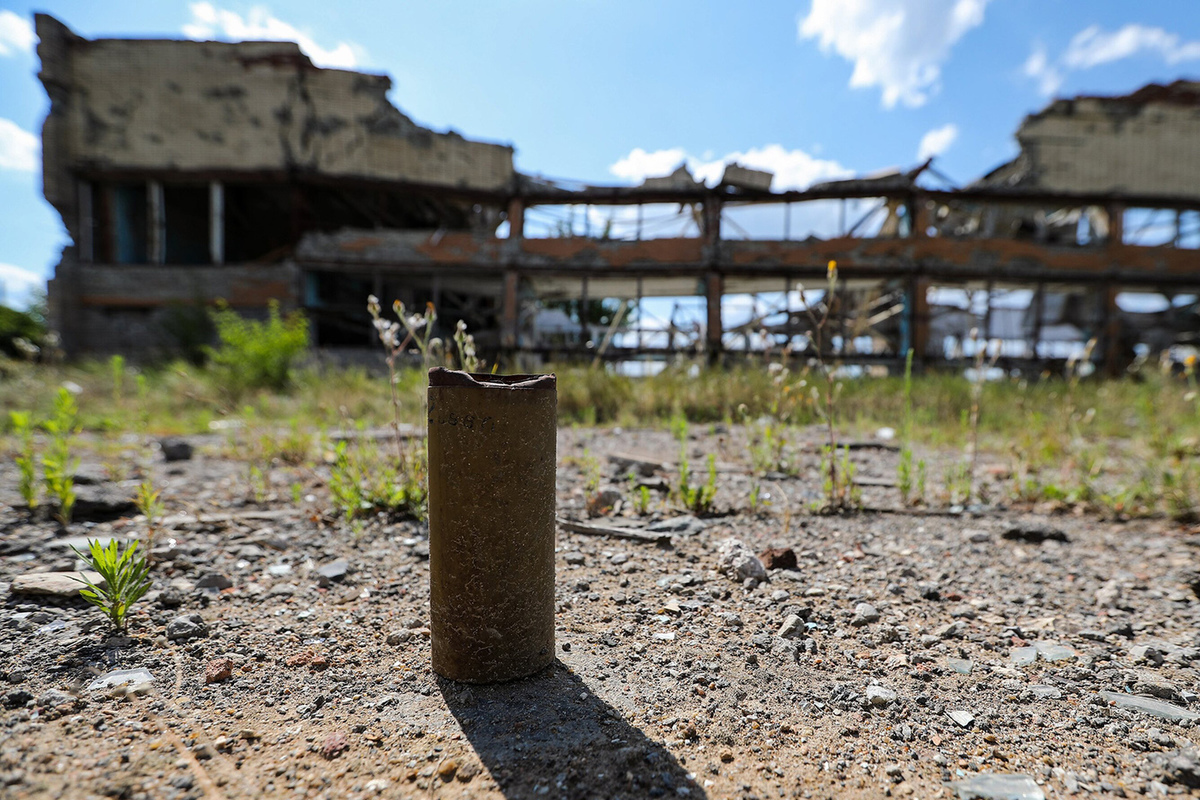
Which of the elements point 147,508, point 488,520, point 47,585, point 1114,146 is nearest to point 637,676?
point 488,520

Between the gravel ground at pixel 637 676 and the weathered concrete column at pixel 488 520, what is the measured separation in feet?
0.31

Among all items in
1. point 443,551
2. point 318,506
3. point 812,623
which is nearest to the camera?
point 443,551

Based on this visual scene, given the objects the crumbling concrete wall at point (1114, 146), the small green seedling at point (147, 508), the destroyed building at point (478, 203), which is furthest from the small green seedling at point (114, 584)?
the crumbling concrete wall at point (1114, 146)

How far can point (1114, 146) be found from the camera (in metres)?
12.8

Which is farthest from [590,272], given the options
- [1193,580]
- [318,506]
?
[1193,580]

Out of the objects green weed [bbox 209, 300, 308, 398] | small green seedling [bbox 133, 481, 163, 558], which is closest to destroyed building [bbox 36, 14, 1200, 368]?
green weed [bbox 209, 300, 308, 398]

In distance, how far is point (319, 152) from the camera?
12328 millimetres

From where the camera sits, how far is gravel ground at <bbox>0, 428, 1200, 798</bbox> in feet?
3.53

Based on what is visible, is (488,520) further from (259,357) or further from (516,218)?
(516,218)

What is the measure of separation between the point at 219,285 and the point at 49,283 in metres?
3.32

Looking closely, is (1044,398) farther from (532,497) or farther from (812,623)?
(532,497)

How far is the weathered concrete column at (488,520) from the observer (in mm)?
1290

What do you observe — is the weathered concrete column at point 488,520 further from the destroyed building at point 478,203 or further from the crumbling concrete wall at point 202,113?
the crumbling concrete wall at point 202,113

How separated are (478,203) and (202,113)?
602cm
